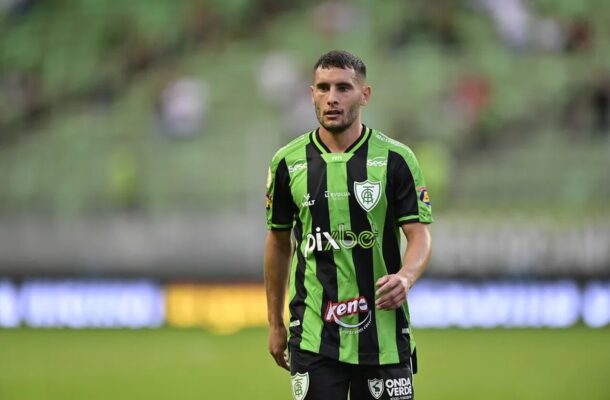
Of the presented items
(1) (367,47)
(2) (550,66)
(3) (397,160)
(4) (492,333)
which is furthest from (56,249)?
(3) (397,160)

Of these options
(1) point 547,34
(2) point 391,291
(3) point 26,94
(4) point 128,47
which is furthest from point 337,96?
(3) point 26,94

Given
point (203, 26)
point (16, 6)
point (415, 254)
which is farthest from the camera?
point (16, 6)

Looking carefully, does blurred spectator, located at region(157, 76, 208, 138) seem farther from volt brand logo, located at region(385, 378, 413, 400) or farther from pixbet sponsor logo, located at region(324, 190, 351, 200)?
volt brand logo, located at region(385, 378, 413, 400)

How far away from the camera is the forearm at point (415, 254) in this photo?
4.21 metres

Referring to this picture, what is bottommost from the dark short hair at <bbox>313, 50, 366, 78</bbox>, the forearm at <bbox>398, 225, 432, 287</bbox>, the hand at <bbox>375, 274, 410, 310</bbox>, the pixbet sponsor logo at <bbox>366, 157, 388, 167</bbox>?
the hand at <bbox>375, 274, 410, 310</bbox>

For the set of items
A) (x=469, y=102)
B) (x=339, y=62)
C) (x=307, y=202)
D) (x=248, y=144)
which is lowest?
(x=307, y=202)

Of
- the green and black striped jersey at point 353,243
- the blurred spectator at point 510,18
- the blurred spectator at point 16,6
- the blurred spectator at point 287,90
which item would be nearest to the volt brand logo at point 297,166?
the green and black striped jersey at point 353,243

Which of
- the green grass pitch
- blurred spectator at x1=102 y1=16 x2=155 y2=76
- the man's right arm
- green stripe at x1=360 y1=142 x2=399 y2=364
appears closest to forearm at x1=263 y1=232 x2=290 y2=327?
the man's right arm

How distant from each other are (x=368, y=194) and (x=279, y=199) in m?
0.39

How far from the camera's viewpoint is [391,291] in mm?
4074

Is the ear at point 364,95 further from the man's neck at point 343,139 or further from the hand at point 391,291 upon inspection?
the hand at point 391,291

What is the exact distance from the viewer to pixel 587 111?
15.6 meters

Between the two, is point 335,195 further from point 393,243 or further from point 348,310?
point 348,310

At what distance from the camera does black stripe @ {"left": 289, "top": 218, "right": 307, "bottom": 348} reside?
176 inches
